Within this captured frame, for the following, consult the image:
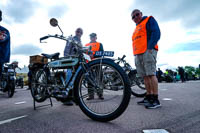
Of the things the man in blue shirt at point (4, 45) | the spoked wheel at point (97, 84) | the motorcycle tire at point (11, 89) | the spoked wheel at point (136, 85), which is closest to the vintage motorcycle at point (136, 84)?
the spoked wheel at point (136, 85)

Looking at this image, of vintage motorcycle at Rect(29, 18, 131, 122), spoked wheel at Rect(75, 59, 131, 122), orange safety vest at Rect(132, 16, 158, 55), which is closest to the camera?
vintage motorcycle at Rect(29, 18, 131, 122)

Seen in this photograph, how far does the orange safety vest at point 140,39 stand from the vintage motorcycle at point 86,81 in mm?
959

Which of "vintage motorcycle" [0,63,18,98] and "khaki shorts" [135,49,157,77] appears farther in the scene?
"vintage motorcycle" [0,63,18,98]

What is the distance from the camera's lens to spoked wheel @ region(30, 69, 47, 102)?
255 centimetres

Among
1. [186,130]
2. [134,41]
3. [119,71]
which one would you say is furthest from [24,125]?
[134,41]

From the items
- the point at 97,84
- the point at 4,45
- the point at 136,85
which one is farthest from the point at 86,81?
the point at 136,85

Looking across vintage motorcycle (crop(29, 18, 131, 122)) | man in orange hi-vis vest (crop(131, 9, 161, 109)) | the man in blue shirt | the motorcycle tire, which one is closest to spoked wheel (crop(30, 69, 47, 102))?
vintage motorcycle (crop(29, 18, 131, 122))

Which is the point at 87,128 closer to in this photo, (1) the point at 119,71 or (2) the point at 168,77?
(1) the point at 119,71

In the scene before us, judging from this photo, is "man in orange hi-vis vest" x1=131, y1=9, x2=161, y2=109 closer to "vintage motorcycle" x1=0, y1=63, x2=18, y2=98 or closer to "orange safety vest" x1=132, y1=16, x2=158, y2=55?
"orange safety vest" x1=132, y1=16, x2=158, y2=55

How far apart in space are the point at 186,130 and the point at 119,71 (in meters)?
0.87

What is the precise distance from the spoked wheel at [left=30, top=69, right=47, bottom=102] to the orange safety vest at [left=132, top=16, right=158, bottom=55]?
197 cm

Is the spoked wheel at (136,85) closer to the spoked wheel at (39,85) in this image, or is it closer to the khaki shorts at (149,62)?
the khaki shorts at (149,62)

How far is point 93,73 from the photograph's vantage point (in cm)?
185

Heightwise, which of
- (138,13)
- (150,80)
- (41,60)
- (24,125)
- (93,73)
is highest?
(138,13)
